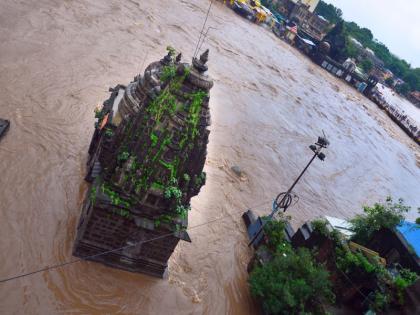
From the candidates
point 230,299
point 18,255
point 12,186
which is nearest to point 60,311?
point 18,255

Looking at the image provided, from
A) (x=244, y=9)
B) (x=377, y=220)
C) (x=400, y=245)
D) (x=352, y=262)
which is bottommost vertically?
(x=352, y=262)

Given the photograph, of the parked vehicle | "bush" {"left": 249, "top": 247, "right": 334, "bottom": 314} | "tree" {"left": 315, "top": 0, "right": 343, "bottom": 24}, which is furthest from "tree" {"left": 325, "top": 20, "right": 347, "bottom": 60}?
"bush" {"left": 249, "top": 247, "right": 334, "bottom": 314}

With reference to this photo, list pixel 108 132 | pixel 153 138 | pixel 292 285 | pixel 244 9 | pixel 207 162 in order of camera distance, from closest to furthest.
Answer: pixel 153 138
pixel 292 285
pixel 108 132
pixel 207 162
pixel 244 9

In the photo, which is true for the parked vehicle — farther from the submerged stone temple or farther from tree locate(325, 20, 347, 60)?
the submerged stone temple

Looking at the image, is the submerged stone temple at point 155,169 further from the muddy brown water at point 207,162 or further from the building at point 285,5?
the building at point 285,5

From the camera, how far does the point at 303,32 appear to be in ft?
261

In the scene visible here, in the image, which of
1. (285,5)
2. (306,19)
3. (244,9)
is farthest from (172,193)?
(285,5)

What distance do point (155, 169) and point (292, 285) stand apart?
705 centimetres

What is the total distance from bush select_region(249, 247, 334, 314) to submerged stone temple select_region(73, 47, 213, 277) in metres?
4.33

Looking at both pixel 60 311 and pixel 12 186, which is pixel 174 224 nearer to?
pixel 60 311

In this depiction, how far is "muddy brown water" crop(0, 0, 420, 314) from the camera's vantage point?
517 inches

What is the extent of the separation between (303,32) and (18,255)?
79.5 m

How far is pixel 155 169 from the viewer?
11570 millimetres

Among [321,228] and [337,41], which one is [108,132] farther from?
[337,41]
